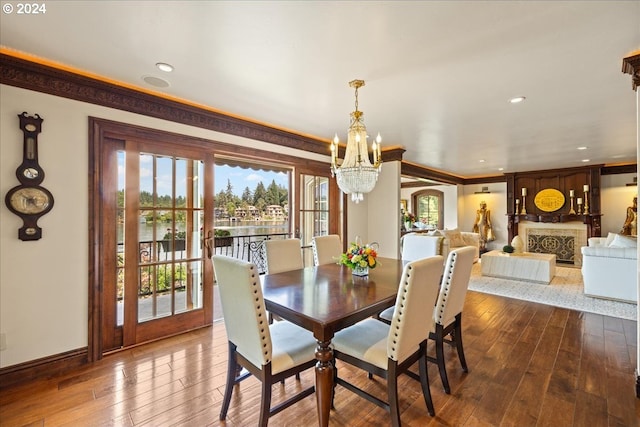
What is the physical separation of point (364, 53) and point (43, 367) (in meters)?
3.50

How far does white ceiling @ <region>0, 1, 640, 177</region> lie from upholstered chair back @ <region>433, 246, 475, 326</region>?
1.46 meters

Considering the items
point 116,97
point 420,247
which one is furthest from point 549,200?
point 116,97

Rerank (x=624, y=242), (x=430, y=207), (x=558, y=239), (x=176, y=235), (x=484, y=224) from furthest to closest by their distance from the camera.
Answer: (x=430, y=207) → (x=484, y=224) → (x=558, y=239) → (x=624, y=242) → (x=176, y=235)

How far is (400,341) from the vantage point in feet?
5.45

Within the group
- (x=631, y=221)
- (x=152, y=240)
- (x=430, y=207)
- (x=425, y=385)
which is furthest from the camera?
(x=430, y=207)

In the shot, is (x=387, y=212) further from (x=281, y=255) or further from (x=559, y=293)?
(x=559, y=293)

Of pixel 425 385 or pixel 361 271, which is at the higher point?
pixel 361 271

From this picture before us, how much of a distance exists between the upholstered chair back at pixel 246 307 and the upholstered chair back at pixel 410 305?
727 mm

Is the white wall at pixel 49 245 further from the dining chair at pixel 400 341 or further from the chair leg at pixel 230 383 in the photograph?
the dining chair at pixel 400 341

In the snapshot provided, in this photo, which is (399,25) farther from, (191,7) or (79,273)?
(79,273)

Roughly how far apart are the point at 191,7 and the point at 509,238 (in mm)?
9404

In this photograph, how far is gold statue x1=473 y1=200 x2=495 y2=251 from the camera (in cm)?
883

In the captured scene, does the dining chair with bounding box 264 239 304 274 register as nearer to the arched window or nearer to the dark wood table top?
the dark wood table top

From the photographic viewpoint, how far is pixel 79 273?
250 centimetres
